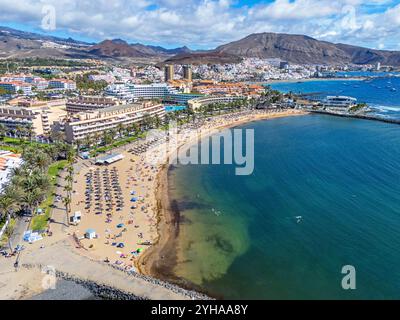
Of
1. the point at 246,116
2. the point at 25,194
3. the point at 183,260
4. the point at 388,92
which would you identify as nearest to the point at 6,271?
the point at 25,194

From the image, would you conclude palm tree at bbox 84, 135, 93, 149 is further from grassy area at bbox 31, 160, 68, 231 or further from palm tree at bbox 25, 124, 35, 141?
palm tree at bbox 25, 124, 35, 141

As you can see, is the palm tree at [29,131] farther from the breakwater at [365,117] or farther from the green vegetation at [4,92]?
the breakwater at [365,117]

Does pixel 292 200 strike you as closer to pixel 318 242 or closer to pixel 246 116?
pixel 318 242

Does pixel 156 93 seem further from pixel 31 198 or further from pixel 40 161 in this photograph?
pixel 31 198

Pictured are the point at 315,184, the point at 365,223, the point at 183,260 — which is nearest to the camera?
the point at 183,260

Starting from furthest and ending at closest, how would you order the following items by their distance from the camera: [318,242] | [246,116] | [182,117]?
[246,116]
[182,117]
[318,242]

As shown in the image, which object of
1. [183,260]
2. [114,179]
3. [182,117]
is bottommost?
[183,260]

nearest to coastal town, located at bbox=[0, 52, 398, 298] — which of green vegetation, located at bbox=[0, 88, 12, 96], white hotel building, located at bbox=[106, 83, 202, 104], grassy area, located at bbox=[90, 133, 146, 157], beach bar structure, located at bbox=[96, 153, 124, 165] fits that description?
beach bar structure, located at bbox=[96, 153, 124, 165]

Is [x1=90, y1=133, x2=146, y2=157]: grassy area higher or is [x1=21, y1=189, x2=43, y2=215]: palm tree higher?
[x1=90, y1=133, x2=146, y2=157]: grassy area

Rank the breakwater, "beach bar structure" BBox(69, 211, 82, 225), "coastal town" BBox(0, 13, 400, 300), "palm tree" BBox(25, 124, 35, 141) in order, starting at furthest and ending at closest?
the breakwater → "palm tree" BBox(25, 124, 35, 141) → "beach bar structure" BBox(69, 211, 82, 225) → "coastal town" BBox(0, 13, 400, 300)

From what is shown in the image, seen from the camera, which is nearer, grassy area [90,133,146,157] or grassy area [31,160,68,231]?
grassy area [31,160,68,231]
